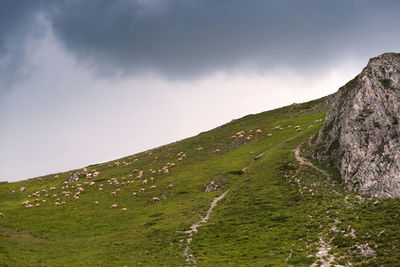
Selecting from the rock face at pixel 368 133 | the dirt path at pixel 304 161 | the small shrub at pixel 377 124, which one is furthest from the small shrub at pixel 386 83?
the dirt path at pixel 304 161

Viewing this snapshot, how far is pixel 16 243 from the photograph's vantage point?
61.0 metres

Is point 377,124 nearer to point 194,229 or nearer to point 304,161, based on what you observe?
point 304,161

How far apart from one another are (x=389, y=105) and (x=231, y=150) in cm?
5547

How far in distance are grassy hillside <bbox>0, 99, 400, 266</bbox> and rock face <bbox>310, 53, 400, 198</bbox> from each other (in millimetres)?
4064

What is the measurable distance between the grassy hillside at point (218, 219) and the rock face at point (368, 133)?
406cm

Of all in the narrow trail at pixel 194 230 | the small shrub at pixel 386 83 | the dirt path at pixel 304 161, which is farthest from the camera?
the small shrub at pixel 386 83

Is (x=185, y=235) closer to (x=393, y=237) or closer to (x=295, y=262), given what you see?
(x=295, y=262)

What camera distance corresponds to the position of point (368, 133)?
206ft

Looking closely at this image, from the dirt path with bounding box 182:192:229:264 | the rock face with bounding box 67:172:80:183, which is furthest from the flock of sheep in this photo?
the dirt path with bounding box 182:192:229:264

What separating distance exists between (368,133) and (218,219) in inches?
1400

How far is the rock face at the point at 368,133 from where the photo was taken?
54.5 meters

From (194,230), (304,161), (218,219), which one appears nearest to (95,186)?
(194,230)

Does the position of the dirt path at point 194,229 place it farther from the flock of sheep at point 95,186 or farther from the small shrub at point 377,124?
the small shrub at point 377,124

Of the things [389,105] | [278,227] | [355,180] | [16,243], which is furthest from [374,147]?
[16,243]
